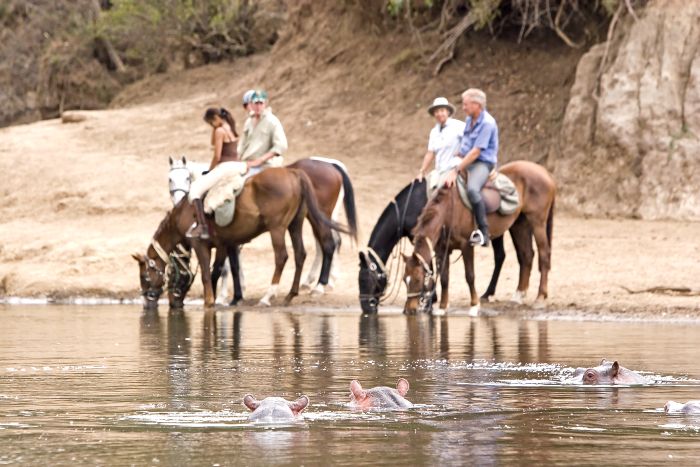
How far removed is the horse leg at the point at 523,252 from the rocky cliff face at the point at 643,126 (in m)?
4.01

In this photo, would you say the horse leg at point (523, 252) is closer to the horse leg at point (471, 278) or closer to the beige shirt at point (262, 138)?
the horse leg at point (471, 278)

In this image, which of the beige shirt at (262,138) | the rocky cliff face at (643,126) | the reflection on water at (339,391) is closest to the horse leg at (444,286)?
the reflection on water at (339,391)

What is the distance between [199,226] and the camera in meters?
18.3

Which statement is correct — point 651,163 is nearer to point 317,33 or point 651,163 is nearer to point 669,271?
point 669,271

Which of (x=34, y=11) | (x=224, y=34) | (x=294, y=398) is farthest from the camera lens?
(x=34, y=11)

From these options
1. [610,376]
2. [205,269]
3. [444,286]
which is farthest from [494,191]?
[610,376]

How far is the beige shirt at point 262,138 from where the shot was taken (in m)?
18.2

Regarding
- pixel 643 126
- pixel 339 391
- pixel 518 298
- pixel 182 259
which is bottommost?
pixel 339 391

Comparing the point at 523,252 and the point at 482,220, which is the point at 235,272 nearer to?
the point at 523,252

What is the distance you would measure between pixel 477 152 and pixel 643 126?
639 cm

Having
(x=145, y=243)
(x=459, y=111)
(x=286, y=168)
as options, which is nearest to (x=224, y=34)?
(x=459, y=111)

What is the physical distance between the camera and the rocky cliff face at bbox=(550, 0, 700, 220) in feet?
72.1

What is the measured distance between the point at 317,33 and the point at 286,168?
11349mm

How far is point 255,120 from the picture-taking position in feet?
59.8
